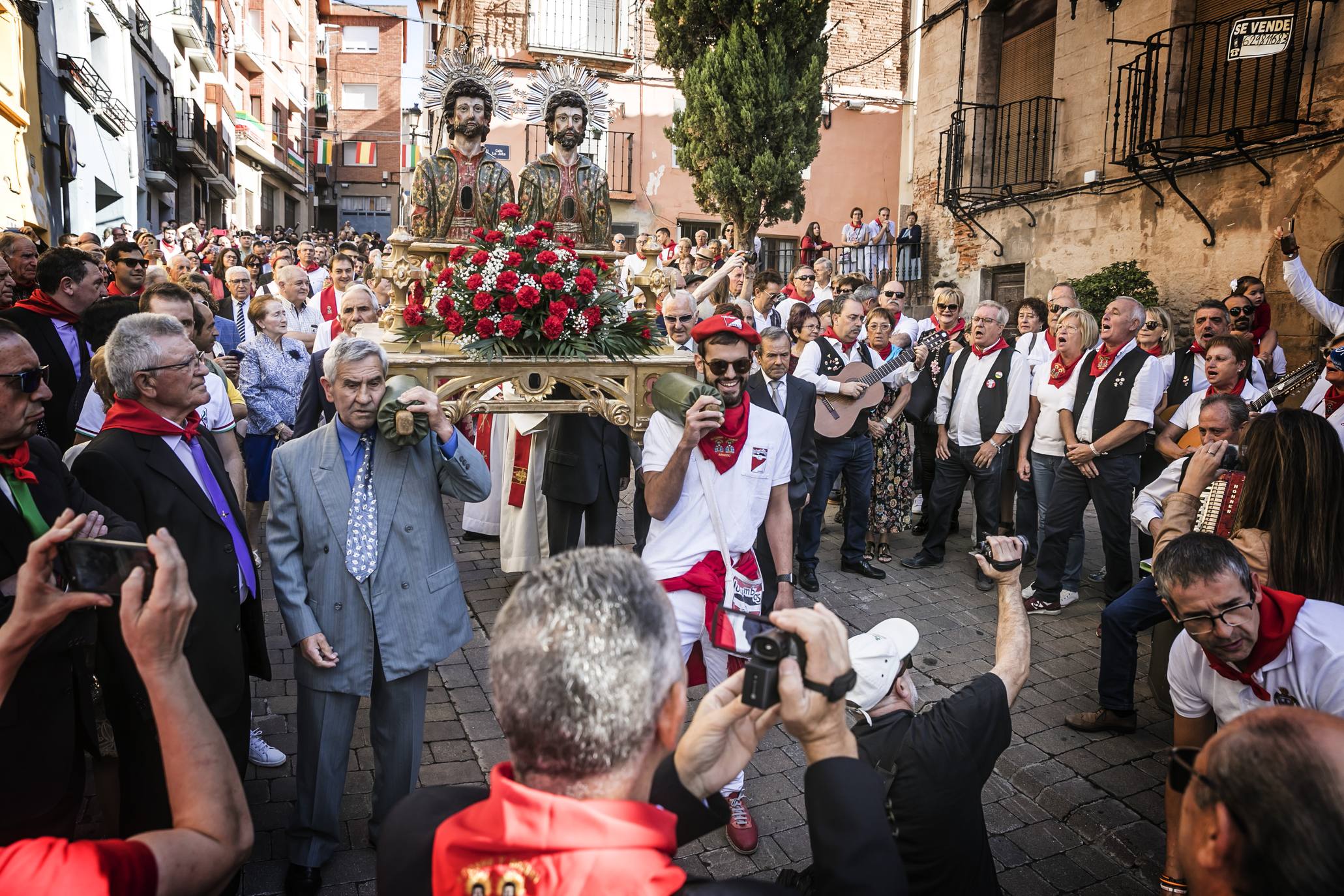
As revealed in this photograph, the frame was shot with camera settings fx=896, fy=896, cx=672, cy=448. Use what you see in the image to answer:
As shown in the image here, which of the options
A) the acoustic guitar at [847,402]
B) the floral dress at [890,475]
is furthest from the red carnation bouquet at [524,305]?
the floral dress at [890,475]

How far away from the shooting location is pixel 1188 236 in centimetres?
1043

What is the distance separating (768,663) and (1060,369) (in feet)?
17.9

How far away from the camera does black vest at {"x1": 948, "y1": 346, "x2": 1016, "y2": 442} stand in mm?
6590

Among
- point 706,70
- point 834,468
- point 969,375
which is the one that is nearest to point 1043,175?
point 706,70

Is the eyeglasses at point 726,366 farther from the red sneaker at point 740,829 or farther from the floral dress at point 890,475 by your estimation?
the floral dress at point 890,475

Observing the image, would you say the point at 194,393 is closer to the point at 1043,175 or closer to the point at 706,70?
the point at 1043,175

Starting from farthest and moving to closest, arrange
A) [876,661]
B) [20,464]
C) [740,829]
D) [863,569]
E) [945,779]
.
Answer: [863,569]
[740,829]
[20,464]
[876,661]
[945,779]

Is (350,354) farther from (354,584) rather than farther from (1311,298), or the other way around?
(1311,298)

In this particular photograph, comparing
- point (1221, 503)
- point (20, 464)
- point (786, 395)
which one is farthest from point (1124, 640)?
point (20, 464)

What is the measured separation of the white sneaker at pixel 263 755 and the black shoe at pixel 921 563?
4.61 meters

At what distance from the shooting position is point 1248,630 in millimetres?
2713

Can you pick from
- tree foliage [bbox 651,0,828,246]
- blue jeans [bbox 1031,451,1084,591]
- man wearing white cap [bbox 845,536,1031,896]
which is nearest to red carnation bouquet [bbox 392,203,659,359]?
man wearing white cap [bbox 845,536,1031,896]

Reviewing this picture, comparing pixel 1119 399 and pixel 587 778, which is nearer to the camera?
pixel 587 778

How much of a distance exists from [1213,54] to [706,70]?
305 inches
